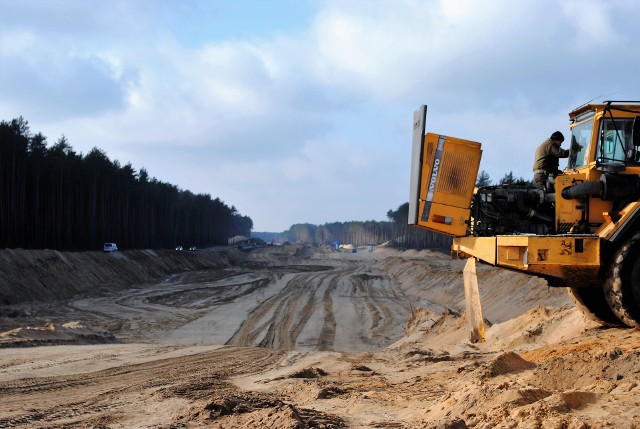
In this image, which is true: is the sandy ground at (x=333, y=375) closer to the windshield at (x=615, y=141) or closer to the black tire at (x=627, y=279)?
the black tire at (x=627, y=279)

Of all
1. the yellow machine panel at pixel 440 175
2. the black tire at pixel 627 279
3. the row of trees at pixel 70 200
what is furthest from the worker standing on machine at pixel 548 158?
the row of trees at pixel 70 200

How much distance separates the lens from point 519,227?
10.1m

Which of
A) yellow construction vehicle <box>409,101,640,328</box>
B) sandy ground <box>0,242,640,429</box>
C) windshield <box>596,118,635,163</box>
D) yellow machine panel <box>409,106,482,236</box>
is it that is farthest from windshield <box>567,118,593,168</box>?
sandy ground <box>0,242,640,429</box>

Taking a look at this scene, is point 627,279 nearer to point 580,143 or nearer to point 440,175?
point 580,143

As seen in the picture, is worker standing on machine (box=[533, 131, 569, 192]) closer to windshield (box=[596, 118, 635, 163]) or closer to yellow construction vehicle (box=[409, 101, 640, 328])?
yellow construction vehicle (box=[409, 101, 640, 328])

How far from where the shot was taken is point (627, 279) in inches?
334

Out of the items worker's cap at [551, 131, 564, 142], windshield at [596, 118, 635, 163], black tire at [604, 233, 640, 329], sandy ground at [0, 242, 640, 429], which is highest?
worker's cap at [551, 131, 564, 142]

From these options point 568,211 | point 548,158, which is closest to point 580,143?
point 548,158

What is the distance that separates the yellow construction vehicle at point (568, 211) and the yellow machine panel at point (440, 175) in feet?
0.05

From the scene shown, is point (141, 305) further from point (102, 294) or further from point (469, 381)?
point (469, 381)

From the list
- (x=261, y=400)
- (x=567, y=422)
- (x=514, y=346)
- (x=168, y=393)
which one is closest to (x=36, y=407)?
(x=168, y=393)

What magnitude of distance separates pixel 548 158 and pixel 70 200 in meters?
52.8

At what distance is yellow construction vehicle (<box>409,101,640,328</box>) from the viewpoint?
28.4ft

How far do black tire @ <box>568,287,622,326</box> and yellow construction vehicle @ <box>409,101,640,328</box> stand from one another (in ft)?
0.05
